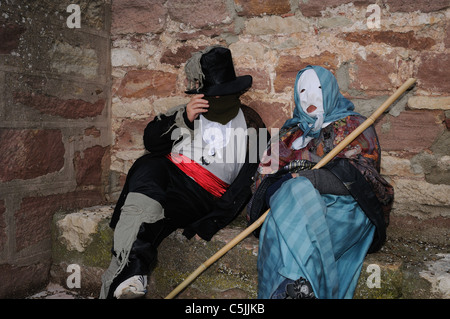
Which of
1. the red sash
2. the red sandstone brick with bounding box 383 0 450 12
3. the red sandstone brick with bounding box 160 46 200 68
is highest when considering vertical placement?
the red sandstone brick with bounding box 383 0 450 12

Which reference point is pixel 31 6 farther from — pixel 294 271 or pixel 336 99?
pixel 294 271

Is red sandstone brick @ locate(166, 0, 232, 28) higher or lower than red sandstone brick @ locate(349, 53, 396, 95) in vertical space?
higher

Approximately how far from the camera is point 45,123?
9.26 ft

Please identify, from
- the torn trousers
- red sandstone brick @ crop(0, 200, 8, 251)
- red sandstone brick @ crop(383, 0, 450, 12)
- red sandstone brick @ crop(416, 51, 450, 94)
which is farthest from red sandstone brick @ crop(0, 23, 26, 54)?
red sandstone brick @ crop(416, 51, 450, 94)

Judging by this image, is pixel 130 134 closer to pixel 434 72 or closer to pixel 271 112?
pixel 271 112

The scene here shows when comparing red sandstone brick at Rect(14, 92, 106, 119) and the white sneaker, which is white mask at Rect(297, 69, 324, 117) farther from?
red sandstone brick at Rect(14, 92, 106, 119)

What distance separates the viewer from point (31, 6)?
267 cm

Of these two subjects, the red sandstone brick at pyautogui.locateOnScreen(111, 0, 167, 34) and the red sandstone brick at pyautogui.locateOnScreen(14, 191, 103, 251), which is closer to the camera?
the red sandstone brick at pyautogui.locateOnScreen(14, 191, 103, 251)

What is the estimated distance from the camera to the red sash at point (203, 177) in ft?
8.65

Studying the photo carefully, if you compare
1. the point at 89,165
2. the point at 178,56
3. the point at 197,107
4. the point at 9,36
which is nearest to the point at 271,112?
the point at 197,107

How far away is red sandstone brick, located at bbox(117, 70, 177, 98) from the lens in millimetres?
3207

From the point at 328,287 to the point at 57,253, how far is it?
79.7 inches

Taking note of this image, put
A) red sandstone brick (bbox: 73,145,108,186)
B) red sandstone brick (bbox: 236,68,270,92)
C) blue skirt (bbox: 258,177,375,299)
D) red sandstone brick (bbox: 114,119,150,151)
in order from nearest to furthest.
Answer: blue skirt (bbox: 258,177,375,299), red sandstone brick (bbox: 236,68,270,92), red sandstone brick (bbox: 73,145,108,186), red sandstone brick (bbox: 114,119,150,151)

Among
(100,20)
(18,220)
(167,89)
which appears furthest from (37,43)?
(18,220)
